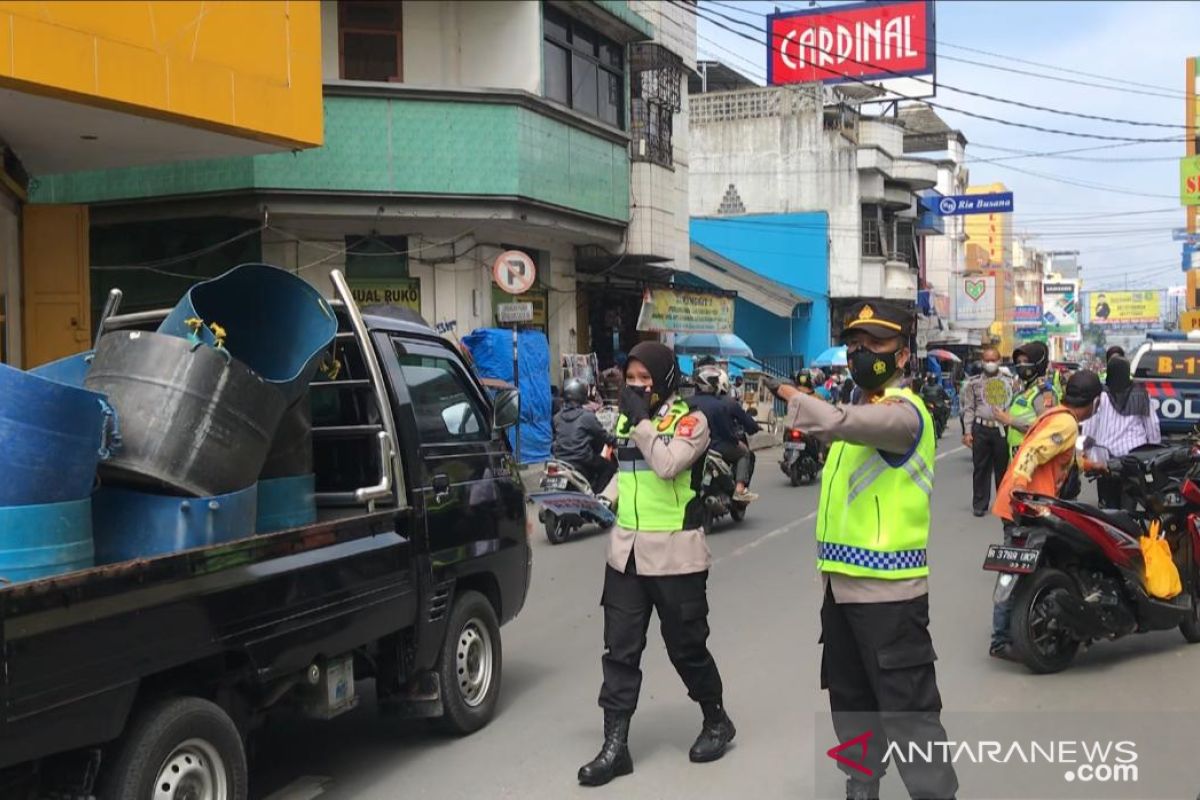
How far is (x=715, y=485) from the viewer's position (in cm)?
1099

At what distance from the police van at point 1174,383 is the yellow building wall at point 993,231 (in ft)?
207

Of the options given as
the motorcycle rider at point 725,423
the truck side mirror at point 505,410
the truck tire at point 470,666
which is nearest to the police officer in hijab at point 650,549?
the truck tire at point 470,666

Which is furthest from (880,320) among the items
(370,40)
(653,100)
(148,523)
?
(653,100)

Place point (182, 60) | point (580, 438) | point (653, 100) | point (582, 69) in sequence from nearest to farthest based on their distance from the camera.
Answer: point (182, 60) → point (580, 438) → point (582, 69) → point (653, 100)

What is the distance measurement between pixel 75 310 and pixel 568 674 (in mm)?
7567

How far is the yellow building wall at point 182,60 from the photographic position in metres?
8.03

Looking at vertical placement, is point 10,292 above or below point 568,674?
above

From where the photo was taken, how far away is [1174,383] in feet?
35.7

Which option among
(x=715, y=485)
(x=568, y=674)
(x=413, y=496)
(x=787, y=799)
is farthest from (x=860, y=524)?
(x=715, y=485)

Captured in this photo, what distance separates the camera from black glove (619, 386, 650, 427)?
439 centimetres

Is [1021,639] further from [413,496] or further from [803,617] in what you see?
[413,496]

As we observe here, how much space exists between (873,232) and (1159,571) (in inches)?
1250

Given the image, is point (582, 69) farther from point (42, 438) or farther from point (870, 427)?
point (42, 438)

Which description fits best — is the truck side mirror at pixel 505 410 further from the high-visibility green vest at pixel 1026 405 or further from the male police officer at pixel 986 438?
the male police officer at pixel 986 438
